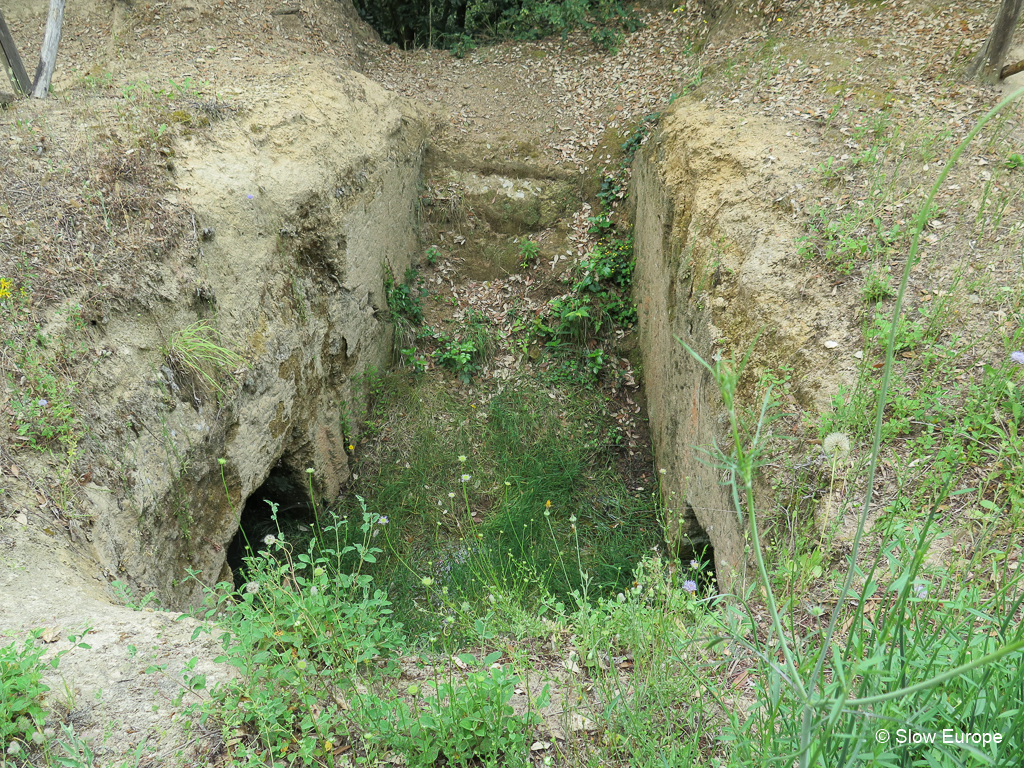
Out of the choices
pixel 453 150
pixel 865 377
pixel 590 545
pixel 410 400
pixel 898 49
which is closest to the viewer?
pixel 865 377

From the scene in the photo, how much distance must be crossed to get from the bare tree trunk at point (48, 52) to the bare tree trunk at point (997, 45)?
803 cm

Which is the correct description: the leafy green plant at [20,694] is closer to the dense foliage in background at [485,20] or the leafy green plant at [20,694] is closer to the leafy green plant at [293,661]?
the leafy green plant at [293,661]

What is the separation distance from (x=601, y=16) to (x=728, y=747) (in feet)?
30.8

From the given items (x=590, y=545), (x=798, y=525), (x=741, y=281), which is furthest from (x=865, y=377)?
(x=590, y=545)

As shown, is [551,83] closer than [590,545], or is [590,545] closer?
[590,545]

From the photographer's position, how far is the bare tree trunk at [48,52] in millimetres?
5203

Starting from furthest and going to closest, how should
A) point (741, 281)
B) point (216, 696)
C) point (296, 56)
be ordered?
point (296, 56) → point (741, 281) → point (216, 696)

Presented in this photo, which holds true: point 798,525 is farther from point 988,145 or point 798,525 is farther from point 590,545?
point 988,145

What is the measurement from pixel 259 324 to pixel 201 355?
0.67m

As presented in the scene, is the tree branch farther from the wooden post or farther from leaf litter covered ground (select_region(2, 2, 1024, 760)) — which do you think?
the wooden post

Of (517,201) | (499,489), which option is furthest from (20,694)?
(517,201)

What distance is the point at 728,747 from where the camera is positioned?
6.39 ft

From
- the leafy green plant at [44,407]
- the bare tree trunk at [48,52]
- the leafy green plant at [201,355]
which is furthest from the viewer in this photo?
the bare tree trunk at [48,52]

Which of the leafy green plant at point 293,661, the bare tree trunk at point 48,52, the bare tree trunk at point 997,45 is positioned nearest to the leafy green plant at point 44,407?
the leafy green plant at point 293,661
